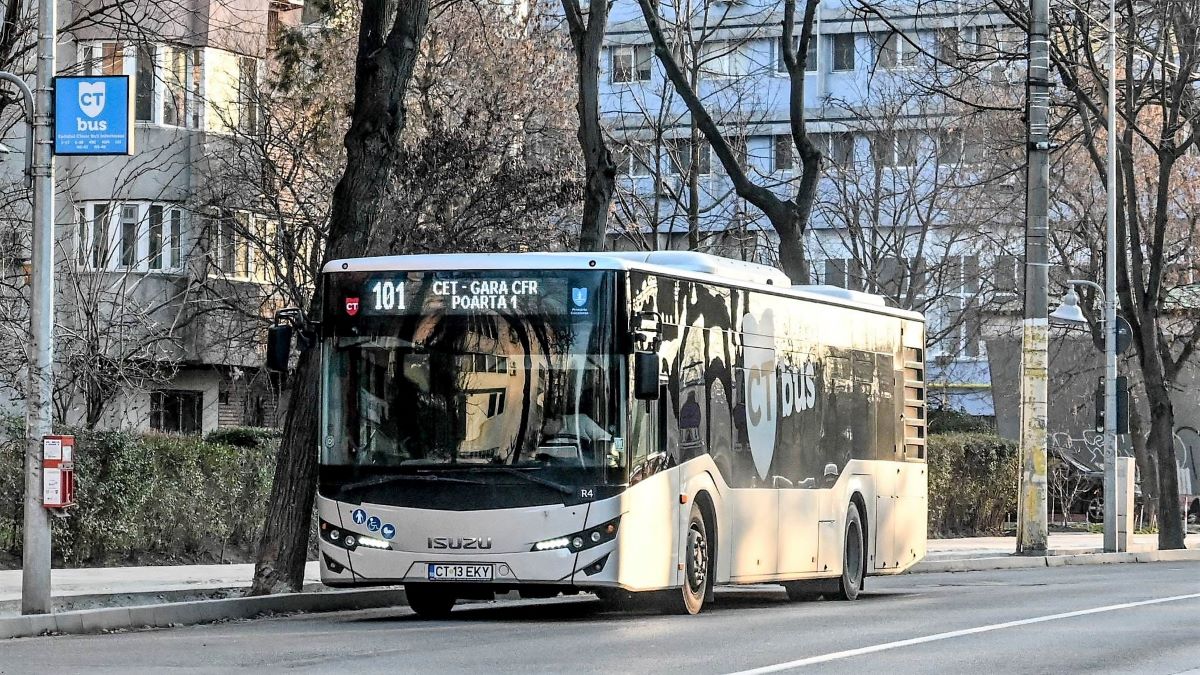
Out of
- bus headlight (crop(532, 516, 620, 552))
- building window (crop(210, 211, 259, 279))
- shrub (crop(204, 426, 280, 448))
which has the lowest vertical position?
bus headlight (crop(532, 516, 620, 552))

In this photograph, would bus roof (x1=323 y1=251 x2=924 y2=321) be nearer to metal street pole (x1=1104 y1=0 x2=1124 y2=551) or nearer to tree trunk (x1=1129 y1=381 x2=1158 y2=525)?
metal street pole (x1=1104 y1=0 x2=1124 y2=551)

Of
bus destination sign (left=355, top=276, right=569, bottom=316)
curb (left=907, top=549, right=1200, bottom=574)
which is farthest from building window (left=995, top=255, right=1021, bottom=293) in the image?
bus destination sign (left=355, top=276, right=569, bottom=316)

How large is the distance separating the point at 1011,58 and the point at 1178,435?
2710 centimetres

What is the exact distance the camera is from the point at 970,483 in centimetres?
4238

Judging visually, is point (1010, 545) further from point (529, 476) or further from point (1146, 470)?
point (529, 476)

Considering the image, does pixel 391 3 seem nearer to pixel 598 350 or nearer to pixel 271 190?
pixel 598 350

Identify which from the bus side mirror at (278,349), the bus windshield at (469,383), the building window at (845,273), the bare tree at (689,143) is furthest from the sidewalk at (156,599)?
the building window at (845,273)

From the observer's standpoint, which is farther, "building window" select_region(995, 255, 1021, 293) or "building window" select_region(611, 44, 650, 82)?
"building window" select_region(611, 44, 650, 82)

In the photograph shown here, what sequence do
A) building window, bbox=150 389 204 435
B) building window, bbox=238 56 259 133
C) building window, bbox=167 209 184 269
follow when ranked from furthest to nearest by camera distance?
building window, bbox=150 389 204 435 → building window, bbox=167 209 184 269 → building window, bbox=238 56 259 133

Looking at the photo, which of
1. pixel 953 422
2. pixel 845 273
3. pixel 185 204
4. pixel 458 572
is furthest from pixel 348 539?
pixel 953 422

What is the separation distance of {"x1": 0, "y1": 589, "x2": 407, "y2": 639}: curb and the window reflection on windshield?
1845 millimetres

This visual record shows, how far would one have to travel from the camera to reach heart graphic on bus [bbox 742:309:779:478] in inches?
762

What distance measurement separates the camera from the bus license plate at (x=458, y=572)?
1684 cm

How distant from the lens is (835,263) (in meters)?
52.8
